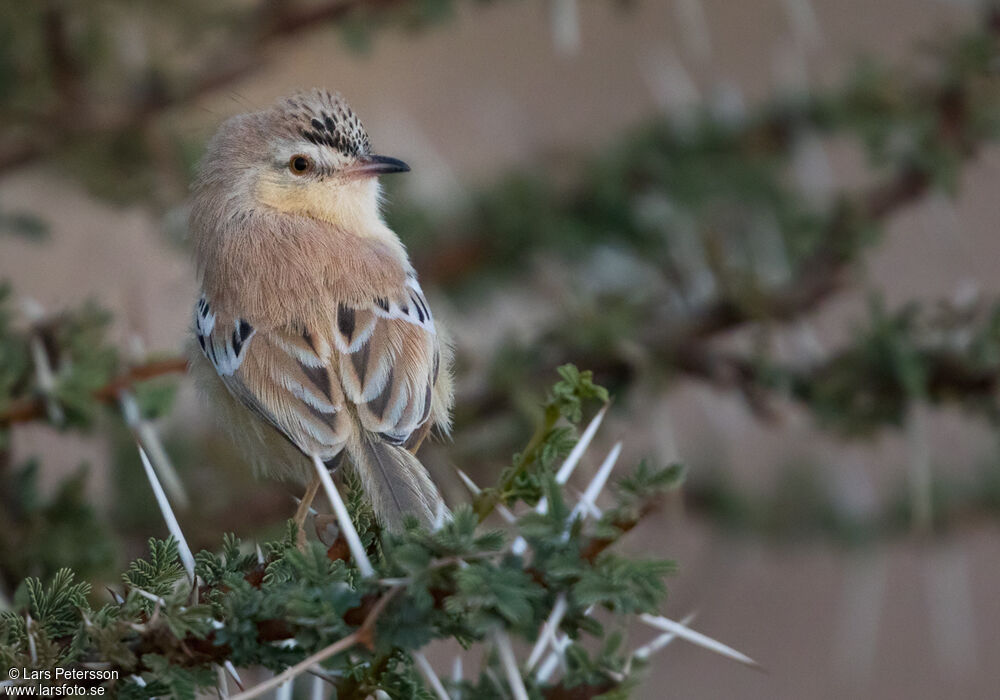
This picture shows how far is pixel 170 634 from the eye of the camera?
5.17ft

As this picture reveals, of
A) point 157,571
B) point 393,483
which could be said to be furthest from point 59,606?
point 393,483

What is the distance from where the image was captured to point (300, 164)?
3234 millimetres

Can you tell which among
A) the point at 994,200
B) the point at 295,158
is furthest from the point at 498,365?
the point at 994,200

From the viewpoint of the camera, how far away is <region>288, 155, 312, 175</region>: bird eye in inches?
127

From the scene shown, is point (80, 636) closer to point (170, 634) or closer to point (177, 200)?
point (170, 634)

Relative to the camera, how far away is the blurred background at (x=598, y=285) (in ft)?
10.4

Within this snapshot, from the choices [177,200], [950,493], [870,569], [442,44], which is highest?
[442,44]

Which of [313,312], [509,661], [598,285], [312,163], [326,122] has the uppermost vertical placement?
[326,122]

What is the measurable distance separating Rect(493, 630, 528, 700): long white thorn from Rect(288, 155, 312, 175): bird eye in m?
2.07

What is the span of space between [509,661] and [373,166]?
2056 millimetres

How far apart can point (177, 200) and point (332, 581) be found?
2.83 m

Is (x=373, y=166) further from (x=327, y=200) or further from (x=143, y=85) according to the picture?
(x=143, y=85)

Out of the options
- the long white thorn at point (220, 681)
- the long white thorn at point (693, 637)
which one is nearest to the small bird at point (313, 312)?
the long white thorn at point (220, 681)

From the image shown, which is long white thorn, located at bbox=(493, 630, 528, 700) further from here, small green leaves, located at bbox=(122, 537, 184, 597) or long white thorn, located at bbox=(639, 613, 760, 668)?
small green leaves, located at bbox=(122, 537, 184, 597)
